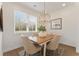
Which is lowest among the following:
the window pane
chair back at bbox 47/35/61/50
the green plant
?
chair back at bbox 47/35/61/50

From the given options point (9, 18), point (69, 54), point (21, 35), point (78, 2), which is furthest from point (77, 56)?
point (9, 18)

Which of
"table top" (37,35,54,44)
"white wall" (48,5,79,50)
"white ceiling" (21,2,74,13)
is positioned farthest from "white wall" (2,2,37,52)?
"white wall" (48,5,79,50)

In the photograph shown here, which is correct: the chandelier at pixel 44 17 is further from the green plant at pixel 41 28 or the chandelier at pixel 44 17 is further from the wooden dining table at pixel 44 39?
the wooden dining table at pixel 44 39

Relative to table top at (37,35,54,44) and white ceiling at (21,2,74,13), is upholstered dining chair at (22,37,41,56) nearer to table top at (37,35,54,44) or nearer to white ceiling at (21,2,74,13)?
table top at (37,35,54,44)

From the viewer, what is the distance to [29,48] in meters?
1.68

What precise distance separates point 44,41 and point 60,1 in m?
0.75

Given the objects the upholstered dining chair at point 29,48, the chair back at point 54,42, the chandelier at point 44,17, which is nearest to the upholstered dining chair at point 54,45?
the chair back at point 54,42

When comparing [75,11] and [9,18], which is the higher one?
[75,11]

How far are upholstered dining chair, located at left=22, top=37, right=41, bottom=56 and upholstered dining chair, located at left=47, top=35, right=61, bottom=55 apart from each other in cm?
19

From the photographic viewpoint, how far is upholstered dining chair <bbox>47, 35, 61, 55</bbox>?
1.67 m

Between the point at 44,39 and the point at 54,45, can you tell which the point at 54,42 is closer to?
the point at 54,45

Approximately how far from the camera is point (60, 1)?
167 centimetres

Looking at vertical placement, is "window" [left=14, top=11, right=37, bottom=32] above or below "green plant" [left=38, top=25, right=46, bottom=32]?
above

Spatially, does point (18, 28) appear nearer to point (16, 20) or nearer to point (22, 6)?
point (16, 20)
